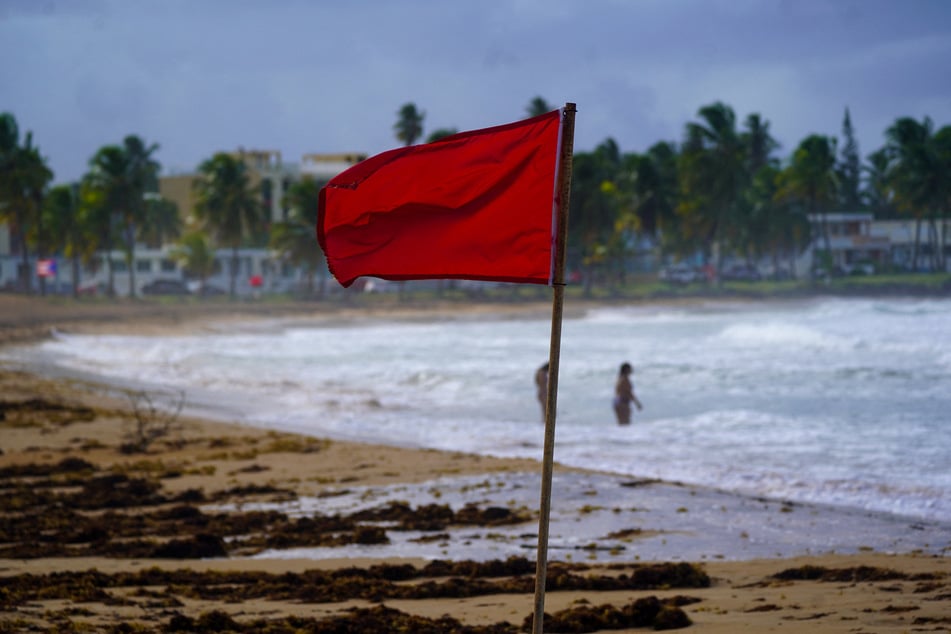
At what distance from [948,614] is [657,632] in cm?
169

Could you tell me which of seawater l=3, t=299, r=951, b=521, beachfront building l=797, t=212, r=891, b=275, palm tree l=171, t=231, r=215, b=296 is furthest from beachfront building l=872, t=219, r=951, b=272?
palm tree l=171, t=231, r=215, b=296

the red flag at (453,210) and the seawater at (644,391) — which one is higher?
the red flag at (453,210)

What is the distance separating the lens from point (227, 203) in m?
83.1

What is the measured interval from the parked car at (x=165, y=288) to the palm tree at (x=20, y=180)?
783 cm

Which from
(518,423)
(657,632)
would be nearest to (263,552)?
(657,632)

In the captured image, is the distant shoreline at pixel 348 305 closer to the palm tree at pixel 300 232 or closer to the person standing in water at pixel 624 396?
the palm tree at pixel 300 232

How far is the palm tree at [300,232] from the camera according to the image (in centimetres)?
8112

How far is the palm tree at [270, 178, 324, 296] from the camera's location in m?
81.1

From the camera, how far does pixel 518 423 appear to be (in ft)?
66.9

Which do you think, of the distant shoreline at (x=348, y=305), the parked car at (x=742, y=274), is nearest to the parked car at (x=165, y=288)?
the distant shoreline at (x=348, y=305)

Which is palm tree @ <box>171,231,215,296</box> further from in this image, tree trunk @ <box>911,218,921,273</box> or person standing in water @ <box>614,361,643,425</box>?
person standing in water @ <box>614,361,643,425</box>

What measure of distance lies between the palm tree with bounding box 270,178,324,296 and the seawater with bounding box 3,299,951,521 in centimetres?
2723

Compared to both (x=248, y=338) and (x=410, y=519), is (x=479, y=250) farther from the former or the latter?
(x=248, y=338)

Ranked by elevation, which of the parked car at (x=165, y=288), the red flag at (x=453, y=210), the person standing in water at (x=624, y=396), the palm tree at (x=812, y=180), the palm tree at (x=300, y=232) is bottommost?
the person standing in water at (x=624, y=396)
